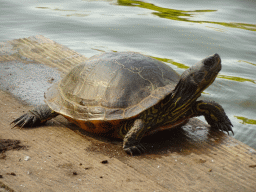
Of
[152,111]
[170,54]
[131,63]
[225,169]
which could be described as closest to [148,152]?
[152,111]

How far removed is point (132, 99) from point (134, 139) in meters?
0.35

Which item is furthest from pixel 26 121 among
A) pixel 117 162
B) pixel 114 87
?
pixel 117 162

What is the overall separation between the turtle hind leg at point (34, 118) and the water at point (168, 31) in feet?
8.45

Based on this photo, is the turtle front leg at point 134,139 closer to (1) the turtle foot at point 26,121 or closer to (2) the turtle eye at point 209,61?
(2) the turtle eye at point 209,61

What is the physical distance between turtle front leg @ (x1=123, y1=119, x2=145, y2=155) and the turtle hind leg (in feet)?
3.14

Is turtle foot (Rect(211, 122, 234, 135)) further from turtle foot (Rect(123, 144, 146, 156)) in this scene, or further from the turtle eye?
turtle foot (Rect(123, 144, 146, 156))

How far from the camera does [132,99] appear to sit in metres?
2.82

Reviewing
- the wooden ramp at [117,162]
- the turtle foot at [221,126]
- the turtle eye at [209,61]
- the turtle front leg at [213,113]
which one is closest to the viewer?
the wooden ramp at [117,162]

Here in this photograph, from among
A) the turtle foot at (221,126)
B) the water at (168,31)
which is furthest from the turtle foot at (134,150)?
the water at (168,31)

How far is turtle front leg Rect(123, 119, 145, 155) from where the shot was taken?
2.74 meters

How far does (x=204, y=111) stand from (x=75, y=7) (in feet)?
26.7

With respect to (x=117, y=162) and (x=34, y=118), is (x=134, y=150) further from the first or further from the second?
(x=34, y=118)

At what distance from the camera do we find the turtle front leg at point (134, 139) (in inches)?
108

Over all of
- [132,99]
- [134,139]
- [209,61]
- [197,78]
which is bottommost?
[134,139]
